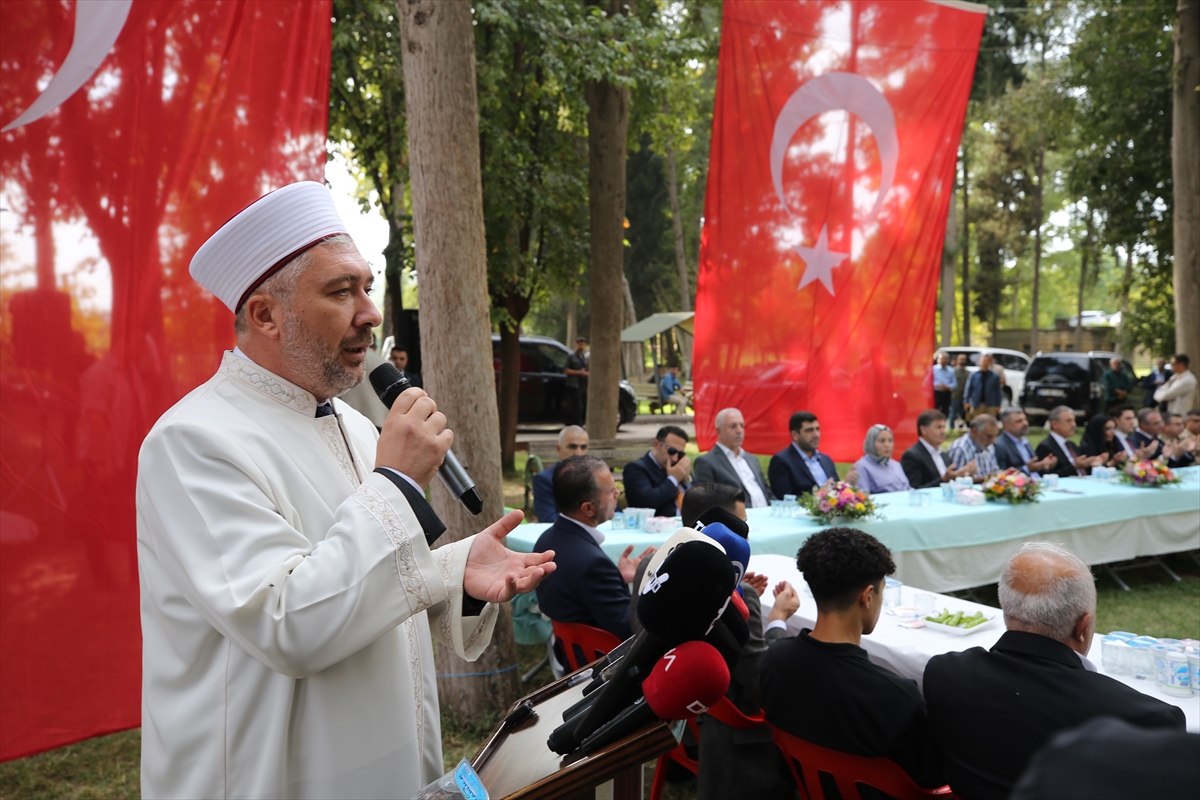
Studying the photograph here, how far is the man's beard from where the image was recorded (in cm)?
182

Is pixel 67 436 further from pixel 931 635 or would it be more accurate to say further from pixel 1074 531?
pixel 1074 531

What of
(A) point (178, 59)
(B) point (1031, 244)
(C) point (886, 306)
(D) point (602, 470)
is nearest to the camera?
(A) point (178, 59)

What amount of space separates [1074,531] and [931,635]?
13.4 ft

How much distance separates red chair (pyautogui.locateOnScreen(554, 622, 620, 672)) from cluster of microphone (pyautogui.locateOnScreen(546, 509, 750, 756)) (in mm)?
2974

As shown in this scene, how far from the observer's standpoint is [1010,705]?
2652 millimetres

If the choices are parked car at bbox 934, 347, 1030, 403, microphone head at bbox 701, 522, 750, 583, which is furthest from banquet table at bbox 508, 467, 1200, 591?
parked car at bbox 934, 347, 1030, 403

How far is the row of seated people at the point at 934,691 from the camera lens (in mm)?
2605

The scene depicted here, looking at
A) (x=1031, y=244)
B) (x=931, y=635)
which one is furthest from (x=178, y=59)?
(x=1031, y=244)

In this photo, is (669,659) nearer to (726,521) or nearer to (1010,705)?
(726,521)

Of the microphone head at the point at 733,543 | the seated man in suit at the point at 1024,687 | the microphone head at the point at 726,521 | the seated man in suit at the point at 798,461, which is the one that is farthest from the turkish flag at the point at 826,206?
the microphone head at the point at 733,543

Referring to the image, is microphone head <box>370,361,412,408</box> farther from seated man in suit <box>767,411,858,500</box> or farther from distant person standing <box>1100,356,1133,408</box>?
distant person standing <box>1100,356,1133,408</box>

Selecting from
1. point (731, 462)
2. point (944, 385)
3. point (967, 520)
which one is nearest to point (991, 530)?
point (967, 520)

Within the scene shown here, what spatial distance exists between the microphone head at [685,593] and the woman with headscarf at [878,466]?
7009mm

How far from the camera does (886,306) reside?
830cm
